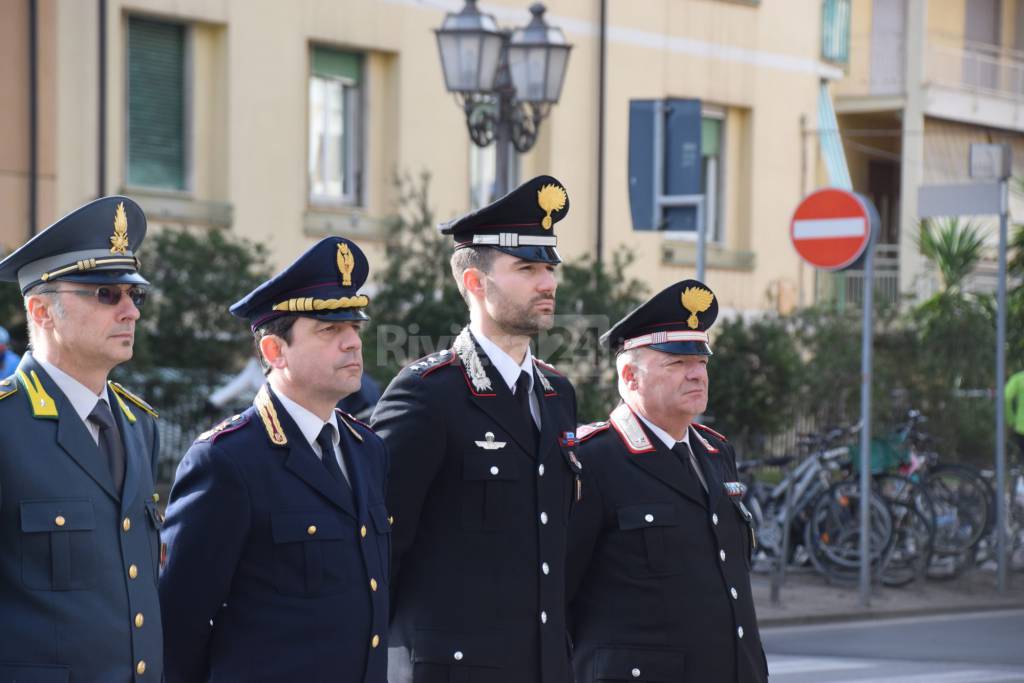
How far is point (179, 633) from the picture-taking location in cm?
452

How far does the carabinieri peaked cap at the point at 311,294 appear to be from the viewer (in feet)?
15.5

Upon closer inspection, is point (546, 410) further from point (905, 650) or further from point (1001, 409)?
point (1001, 409)

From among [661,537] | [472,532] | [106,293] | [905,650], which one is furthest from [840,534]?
[106,293]

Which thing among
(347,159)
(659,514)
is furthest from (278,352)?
(347,159)

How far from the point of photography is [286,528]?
14.9ft

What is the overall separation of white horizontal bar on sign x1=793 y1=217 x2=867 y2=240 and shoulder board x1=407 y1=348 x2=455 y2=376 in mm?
8275

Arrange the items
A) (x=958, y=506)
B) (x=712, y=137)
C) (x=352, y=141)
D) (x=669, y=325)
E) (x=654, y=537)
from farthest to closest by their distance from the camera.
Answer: (x=712, y=137) → (x=352, y=141) → (x=958, y=506) → (x=669, y=325) → (x=654, y=537)

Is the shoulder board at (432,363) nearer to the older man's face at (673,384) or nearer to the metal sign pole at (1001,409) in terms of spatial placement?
the older man's face at (673,384)

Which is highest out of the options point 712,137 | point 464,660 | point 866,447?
point 712,137

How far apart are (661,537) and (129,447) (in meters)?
1.93

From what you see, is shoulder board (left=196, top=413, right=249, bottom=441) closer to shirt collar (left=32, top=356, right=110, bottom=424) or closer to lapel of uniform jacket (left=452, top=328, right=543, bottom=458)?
shirt collar (left=32, top=356, right=110, bottom=424)

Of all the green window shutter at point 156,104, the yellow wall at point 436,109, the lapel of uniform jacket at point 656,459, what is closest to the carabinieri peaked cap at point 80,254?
the lapel of uniform jacket at point 656,459

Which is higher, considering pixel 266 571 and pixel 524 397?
pixel 524 397

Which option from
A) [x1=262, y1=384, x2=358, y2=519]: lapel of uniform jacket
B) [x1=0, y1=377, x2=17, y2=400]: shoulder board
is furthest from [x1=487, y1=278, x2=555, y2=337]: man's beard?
[x1=0, y1=377, x2=17, y2=400]: shoulder board
